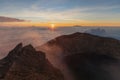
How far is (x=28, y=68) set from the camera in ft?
148

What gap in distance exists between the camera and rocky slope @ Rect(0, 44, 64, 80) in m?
41.8

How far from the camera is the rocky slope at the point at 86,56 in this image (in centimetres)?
6675

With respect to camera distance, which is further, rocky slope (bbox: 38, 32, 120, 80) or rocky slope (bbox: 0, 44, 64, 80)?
rocky slope (bbox: 38, 32, 120, 80)

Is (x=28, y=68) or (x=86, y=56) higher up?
(x=28, y=68)

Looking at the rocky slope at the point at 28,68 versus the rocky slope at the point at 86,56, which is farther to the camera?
the rocky slope at the point at 86,56

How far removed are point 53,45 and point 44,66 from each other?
115 ft

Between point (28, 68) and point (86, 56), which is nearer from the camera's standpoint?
point (28, 68)

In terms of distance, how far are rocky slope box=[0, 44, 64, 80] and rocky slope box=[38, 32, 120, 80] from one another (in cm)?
1483

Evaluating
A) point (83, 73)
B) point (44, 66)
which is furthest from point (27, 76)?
point (83, 73)

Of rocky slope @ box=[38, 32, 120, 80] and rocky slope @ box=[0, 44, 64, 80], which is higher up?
rocky slope @ box=[0, 44, 64, 80]

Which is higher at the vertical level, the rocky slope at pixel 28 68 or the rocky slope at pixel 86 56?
the rocky slope at pixel 28 68

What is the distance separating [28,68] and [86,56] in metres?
36.2

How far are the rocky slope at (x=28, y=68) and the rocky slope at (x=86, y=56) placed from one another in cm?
1483

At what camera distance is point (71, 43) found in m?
85.1
